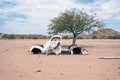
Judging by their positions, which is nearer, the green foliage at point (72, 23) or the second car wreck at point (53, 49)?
the second car wreck at point (53, 49)

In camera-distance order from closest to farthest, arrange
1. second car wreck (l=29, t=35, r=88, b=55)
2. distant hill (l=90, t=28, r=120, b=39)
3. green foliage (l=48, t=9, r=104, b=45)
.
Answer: second car wreck (l=29, t=35, r=88, b=55) < green foliage (l=48, t=9, r=104, b=45) < distant hill (l=90, t=28, r=120, b=39)

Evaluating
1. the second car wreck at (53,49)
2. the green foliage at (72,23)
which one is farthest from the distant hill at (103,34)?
the second car wreck at (53,49)

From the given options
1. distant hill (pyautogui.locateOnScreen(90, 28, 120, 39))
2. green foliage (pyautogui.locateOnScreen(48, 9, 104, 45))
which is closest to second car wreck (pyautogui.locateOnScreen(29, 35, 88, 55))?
green foliage (pyautogui.locateOnScreen(48, 9, 104, 45))

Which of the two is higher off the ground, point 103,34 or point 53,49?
point 103,34

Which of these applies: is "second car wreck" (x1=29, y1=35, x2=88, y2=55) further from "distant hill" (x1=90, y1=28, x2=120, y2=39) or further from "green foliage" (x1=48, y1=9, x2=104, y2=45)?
"distant hill" (x1=90, y1=28, x2=120, y2=39)

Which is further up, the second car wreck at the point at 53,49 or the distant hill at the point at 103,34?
the distant hill at the point at 103,34

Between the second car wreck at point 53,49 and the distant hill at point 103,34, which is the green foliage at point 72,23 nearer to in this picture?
the second car wreck at point 53,49

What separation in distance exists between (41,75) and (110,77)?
314cm

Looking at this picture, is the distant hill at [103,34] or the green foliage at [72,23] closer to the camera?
the green foliage at [72,23]

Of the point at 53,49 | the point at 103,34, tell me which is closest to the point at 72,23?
the point at 53,49

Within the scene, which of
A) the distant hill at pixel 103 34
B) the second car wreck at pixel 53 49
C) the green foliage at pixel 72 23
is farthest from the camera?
the distant hill at pixel 103 34

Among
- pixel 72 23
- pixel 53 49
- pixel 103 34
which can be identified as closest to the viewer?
pixel 53 49

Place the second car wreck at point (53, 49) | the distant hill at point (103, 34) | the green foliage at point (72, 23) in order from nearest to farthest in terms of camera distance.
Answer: the second car wreck at point (53, 49) < the green foliage at point (72, 23) < the distant hill at point (103, 34)

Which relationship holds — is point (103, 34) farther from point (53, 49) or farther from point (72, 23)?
point (53, 49)
